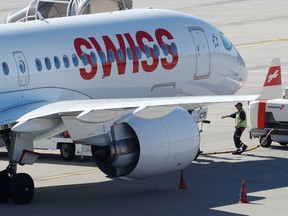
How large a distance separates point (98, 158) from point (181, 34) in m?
7.65

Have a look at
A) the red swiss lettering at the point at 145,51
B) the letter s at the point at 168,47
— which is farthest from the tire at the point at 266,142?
the red swiss lettering at the point at 145,51

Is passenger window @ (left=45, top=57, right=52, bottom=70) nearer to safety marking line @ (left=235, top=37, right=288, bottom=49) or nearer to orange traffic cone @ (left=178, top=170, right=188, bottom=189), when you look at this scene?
orange traffic cone @ (left=178, top=170, right=188, bottom=189)

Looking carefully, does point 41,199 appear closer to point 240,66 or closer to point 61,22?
point 61,22

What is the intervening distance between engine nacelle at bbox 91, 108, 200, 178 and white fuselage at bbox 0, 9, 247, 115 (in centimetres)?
296

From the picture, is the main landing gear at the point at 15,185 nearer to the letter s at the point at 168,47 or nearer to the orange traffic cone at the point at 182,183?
the orange traffic cone at the point at 182,183

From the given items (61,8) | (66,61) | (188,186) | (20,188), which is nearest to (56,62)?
(66,61)

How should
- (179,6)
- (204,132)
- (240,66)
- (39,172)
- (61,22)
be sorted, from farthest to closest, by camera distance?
(179,6)
(204,132)
(240,66)
(39,172)
(61,22)

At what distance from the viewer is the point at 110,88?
36.6m

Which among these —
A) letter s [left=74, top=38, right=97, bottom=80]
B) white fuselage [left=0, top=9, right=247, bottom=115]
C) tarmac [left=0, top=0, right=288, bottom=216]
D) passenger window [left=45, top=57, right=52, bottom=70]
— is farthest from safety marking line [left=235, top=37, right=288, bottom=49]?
passenger window [left=45, top=57, right=52, bottom=70]

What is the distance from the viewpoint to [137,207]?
32.7 meters

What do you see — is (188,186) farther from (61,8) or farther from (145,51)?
(61,8)

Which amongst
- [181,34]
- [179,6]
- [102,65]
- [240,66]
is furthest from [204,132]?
[179,6]

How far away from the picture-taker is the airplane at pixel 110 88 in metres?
32.2

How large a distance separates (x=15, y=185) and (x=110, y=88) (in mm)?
5387
